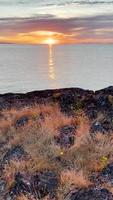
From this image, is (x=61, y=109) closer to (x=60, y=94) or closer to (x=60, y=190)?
(x=60, y=94)

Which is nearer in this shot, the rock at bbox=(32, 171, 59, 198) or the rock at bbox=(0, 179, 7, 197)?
the rock at bbox=(32, 171, 59, 198)

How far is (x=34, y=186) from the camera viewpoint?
11.9 metres

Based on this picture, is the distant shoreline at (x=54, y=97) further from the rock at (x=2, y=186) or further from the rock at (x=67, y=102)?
the rock at (x=2, y=186)

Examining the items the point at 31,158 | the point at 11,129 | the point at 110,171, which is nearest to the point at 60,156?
the point at 31,158

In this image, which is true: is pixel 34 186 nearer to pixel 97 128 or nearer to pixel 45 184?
pixel 45 184

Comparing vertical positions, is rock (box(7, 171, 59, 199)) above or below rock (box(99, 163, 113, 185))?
above

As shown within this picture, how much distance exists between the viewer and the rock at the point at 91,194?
11.0 meters

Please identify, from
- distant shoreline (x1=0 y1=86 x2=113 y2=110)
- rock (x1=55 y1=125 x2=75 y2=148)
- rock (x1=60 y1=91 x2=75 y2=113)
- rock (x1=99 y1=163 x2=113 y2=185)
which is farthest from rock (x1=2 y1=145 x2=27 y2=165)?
distant shoreline (x1=0 y1=86 x2=113 y2=110)

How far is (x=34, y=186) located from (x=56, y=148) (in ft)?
9.82

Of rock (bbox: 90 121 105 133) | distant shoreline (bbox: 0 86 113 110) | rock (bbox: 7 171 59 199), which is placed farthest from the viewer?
distant shoreline (bbox: 0 86 113 110)

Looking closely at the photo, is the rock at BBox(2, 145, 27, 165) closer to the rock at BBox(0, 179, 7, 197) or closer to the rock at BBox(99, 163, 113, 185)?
the rock at BBox(0, 179, 7, 197)

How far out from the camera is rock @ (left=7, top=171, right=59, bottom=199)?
11719 mm

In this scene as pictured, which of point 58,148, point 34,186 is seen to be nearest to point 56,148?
point 58,148

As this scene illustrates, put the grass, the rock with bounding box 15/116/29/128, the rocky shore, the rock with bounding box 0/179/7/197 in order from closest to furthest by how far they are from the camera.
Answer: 1. the rocky shore
2. the rock with bounding box 0/179/7/197
3. the grass
4. the rock with bounding box 15/116/29/128
